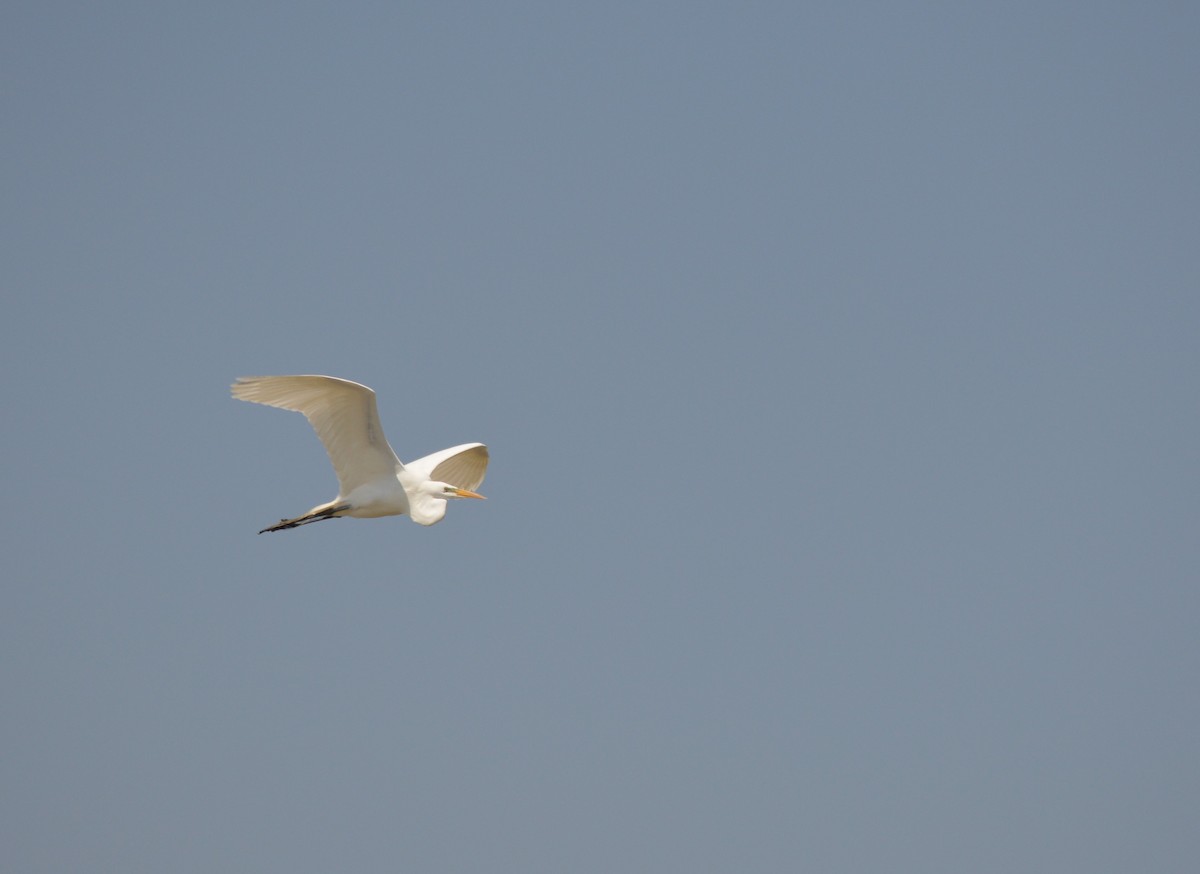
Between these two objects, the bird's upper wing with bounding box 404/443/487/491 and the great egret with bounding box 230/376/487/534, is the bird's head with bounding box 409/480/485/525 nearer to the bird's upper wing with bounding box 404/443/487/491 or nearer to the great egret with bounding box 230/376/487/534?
the great egret with bounding box 230/376/487/534

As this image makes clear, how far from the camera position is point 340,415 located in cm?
1773

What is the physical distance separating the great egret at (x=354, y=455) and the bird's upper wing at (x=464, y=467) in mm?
937

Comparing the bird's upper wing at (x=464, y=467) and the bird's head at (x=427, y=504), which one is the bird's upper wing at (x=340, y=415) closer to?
the bird's head at (x=427, y=504)

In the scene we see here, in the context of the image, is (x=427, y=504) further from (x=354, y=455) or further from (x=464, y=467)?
(x=464, y=467)

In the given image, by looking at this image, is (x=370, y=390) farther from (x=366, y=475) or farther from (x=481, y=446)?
(x=481, y=446)

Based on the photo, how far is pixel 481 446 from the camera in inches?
827

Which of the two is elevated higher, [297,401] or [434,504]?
[297,401]

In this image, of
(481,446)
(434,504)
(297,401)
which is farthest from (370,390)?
(481,446)

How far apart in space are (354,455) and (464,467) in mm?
3053

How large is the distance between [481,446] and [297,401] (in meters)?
4.11

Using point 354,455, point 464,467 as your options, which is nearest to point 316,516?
point 354,455

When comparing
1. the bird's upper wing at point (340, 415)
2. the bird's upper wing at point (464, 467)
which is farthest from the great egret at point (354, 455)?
the bird's upper wing at point (464, 467)

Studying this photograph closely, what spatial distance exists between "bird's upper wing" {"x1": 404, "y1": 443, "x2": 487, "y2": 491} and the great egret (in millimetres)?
937

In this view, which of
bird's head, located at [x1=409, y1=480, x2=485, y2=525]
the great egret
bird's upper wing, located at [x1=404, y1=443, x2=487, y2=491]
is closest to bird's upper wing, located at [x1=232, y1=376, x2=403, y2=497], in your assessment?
the great egret
